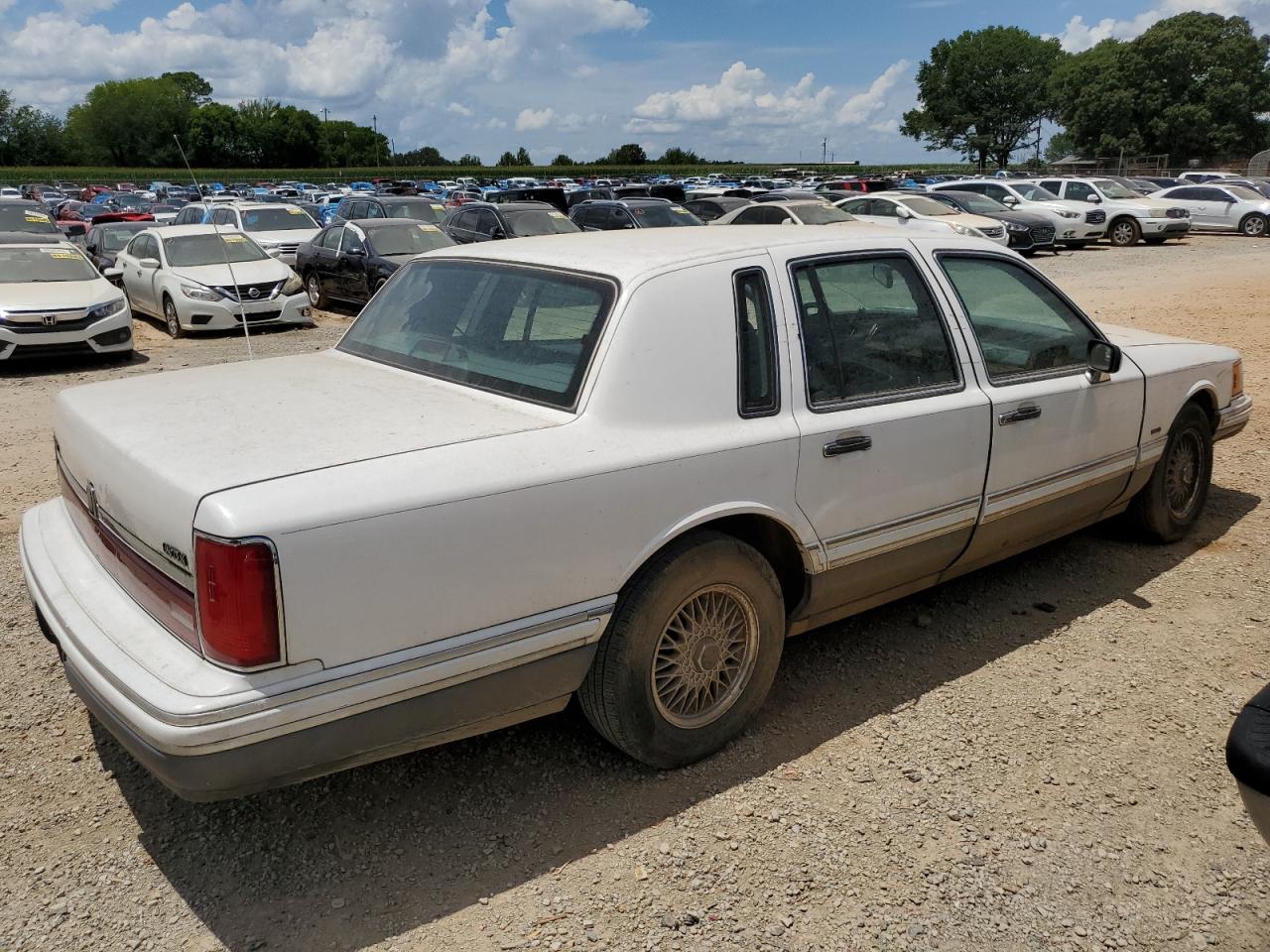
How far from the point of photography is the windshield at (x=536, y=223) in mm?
17297

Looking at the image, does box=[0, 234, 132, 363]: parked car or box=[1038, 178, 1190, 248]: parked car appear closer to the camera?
box=[0, 234, 132, 363]: parked car

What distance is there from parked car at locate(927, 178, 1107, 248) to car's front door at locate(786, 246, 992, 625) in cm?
2358

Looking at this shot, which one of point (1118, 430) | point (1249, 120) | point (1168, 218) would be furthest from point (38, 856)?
point (1249, 120)

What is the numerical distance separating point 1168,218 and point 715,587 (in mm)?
28209

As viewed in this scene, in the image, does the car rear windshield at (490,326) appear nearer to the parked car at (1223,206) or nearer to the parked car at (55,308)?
the parked car at (55,308)

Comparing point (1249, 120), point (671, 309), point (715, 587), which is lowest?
point (715, 587)

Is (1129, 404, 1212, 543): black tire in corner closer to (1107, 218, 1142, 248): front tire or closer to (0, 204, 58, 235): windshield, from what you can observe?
(0, 204, 58, 235): windshield

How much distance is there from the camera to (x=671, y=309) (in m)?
3.23

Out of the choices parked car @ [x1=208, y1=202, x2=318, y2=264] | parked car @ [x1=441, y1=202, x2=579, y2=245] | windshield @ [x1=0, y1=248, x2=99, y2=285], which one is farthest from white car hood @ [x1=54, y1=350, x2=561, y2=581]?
parked car @ [x1=208, y1=202, x2=318, y2=264]

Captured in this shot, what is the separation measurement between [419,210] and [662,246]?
16779 mm

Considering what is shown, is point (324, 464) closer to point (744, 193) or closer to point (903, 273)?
point (903, 273)

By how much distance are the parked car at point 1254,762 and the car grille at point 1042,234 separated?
23.2 meters

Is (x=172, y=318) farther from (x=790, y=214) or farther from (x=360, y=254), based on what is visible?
(x=790, y=214)

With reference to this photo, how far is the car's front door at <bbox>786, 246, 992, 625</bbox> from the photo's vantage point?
11.5ft
